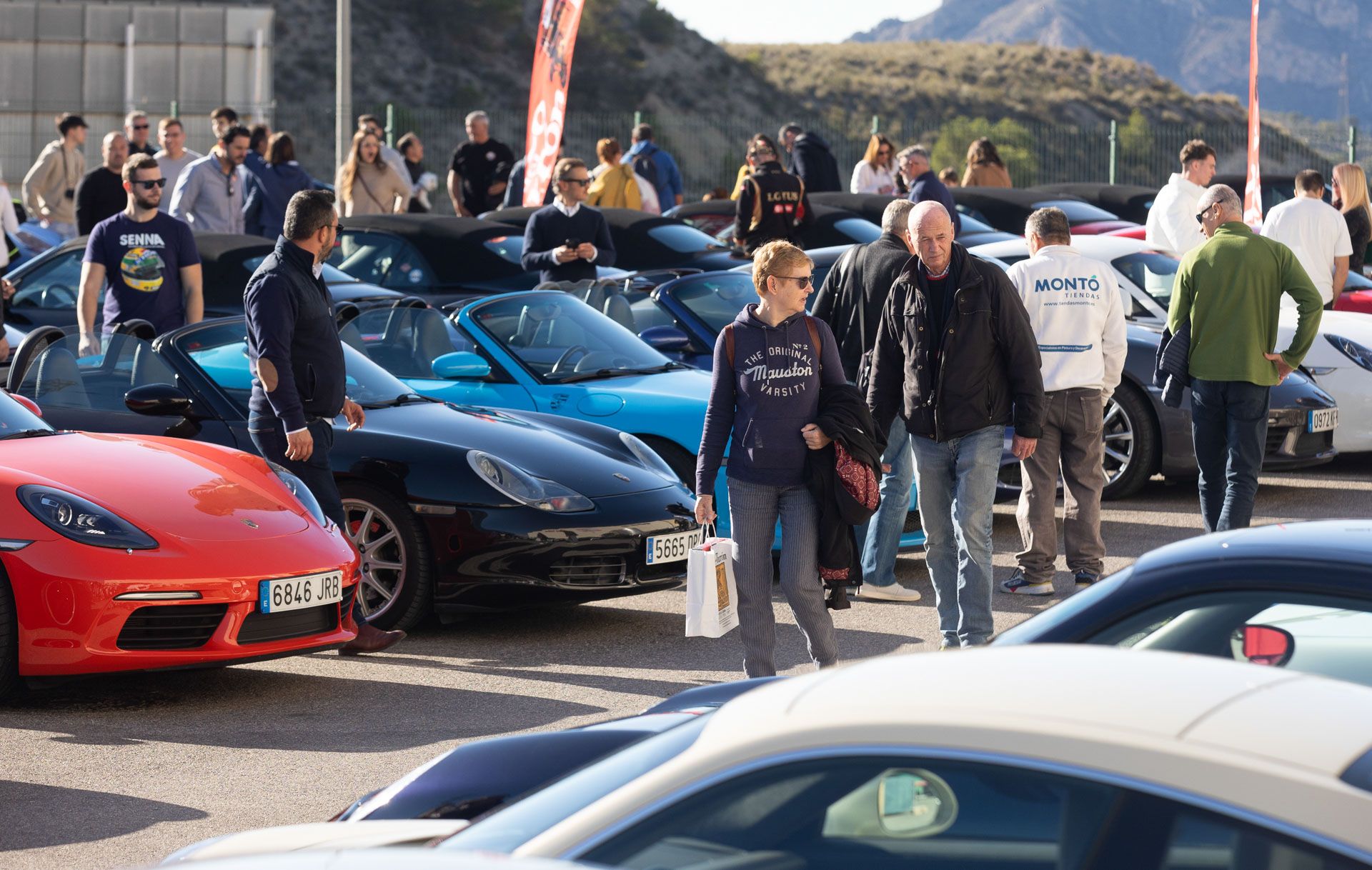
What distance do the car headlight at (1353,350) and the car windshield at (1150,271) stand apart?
3.49 feet

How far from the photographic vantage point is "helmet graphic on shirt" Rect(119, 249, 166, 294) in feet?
32.7

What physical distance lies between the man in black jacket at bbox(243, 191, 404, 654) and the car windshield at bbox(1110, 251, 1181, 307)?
6.13 m

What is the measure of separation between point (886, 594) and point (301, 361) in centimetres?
290

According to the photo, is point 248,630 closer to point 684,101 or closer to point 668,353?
point 668,353

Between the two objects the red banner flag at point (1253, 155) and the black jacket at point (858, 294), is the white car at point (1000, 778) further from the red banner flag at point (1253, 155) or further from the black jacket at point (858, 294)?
the red banner flag at point (1253, 155)

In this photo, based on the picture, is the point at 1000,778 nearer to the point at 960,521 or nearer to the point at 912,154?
the point at 960,521

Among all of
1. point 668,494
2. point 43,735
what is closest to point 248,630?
point 43,735

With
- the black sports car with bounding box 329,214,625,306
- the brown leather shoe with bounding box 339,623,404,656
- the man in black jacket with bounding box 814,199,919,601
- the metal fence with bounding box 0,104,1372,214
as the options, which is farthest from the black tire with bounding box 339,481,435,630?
the metal fence with bounding box 0,104,1372,214

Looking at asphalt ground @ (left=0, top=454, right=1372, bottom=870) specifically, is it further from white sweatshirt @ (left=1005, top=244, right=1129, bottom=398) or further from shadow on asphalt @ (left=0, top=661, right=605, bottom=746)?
white sweatshirt @ (left=1005, top=244, right=1129, bottom=398)

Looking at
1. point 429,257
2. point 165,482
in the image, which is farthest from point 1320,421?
point 165,482

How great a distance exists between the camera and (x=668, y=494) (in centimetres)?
808

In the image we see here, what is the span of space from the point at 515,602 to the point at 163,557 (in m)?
1.71

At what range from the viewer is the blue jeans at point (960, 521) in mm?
7078

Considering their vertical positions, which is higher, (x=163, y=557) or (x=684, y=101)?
(x=684, y=101)
